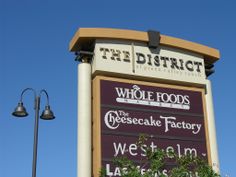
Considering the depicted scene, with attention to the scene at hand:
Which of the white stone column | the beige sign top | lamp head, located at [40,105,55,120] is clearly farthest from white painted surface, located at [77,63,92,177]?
the white stone column

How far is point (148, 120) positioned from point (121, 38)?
453 cm

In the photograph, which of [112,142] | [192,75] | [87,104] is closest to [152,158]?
[112,142]

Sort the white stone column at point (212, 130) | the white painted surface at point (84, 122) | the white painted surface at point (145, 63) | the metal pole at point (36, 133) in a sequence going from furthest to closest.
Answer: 1. the white stone column at point (212, 130)
2. the white painted surface at point (145, 63)
3. the white painted surface at point (84, 122)
4. the metal pole at point (36, 133)

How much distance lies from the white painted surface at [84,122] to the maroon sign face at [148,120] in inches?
26.3

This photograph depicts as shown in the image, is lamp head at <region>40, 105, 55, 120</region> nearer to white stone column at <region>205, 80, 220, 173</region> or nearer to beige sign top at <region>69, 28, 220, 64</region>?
beige sign top at <region>69, 28, 220, 64</region>

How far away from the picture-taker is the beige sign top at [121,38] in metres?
22.9

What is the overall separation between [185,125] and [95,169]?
571 cm

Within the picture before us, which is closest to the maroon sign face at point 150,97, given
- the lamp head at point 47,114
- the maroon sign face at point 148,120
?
the maroon sign face at point 148,120

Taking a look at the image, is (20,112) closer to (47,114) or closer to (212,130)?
(47,114)

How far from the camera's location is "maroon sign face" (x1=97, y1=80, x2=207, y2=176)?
21.4m

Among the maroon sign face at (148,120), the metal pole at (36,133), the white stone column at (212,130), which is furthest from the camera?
the white stone column at (212,130)

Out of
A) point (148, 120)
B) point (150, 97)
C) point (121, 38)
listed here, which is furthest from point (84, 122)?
point (121, 38)

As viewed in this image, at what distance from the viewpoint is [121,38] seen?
2362 cm

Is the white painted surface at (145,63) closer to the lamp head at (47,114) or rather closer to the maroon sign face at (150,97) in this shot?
the maroon sign face at (150,97)
